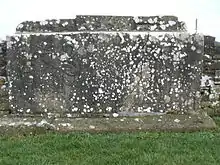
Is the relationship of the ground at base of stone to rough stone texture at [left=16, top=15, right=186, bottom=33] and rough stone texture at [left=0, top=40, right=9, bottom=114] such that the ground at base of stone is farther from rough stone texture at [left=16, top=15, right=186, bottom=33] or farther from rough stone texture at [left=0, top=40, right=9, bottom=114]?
rough stone texture at [left=16, top=15, right=186, bottom=33]

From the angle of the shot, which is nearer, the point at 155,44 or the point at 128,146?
the point at 128,146

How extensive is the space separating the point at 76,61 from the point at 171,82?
143cm

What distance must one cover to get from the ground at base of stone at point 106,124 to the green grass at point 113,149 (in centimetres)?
18

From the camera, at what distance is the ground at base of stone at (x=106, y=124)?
20.7 feet

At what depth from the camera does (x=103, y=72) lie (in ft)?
22.1

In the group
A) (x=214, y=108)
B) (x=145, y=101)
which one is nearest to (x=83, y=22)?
(x=145, y=101)

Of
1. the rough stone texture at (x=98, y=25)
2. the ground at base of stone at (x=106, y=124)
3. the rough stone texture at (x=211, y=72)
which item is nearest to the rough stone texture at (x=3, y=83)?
the ground at base of stone at (x=106, y=124)

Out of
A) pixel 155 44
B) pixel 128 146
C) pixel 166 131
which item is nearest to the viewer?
pixel 128 146

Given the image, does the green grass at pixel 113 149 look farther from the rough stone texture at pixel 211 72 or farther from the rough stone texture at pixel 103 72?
the rough stone texture at pixel 211 72

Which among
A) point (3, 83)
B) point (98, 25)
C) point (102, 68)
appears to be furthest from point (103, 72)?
point (3, 83)

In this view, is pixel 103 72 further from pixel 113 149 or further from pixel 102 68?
pixel 113 149

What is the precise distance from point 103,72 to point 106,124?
0.79m

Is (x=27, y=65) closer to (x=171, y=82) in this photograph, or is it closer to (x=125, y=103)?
(x=125, y=103)

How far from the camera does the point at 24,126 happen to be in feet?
21.0
